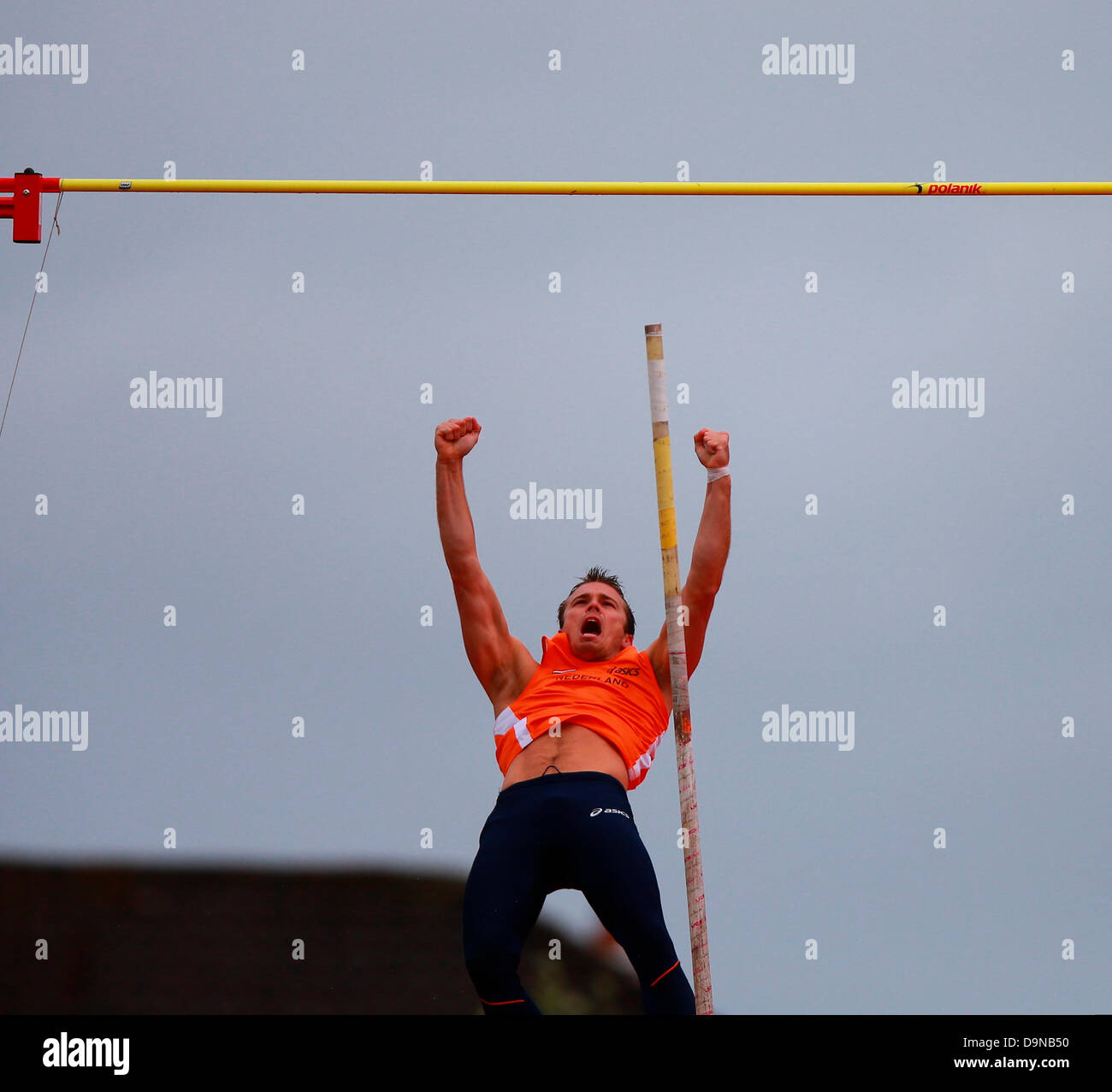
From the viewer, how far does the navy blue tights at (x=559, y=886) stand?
533cm

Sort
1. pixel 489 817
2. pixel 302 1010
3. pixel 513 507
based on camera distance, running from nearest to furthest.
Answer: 1. pixel 489 817
2. pixel 513 507
3. pixel 302 1010

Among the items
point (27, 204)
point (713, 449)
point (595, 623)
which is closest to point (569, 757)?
point (595, 623)

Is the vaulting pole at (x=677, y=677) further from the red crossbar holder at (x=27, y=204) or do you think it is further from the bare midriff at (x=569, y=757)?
the red crossbar holder at (x=27, y=204)

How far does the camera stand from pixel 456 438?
6.36 m

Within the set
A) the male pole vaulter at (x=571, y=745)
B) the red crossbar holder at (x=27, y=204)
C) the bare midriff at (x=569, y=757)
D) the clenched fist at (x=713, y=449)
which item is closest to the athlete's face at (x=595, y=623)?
the male pole vaulter at (x=571, y=745)

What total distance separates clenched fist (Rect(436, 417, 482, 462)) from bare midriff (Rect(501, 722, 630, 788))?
1.18m

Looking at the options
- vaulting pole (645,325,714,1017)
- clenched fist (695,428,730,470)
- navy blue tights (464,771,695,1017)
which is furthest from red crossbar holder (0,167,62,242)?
navy blue tights (464,771,695,1017)

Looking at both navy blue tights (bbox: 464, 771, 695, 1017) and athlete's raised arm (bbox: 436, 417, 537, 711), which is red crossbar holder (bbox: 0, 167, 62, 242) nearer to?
athlete's raised arm (bbox: 436, 417, 537, 711)

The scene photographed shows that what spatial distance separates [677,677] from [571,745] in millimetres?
479

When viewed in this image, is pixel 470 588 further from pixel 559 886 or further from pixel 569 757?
pixel 559 886

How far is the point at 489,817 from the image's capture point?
5.71m
